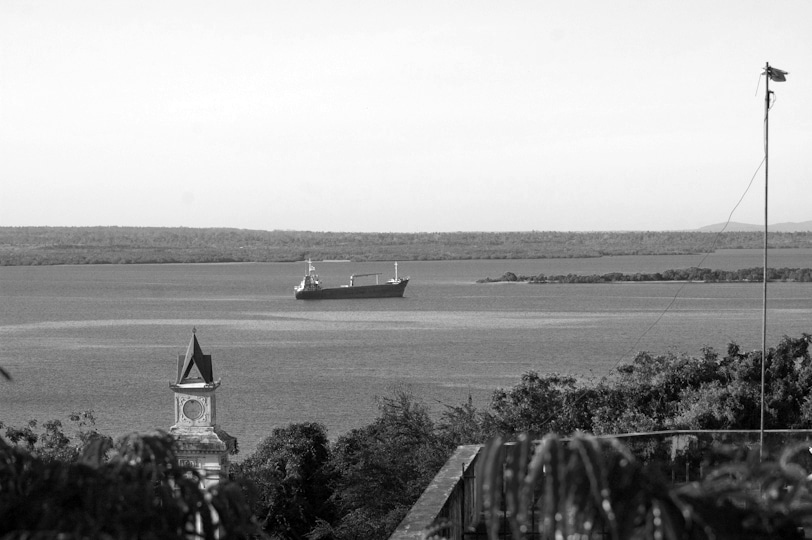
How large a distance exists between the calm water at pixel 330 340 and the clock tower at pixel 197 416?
13.0 meters

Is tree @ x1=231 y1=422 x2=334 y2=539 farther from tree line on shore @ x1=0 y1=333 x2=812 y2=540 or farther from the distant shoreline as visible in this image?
the distant shoreline

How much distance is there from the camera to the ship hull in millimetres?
105438

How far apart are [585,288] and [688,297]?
17.7 metres

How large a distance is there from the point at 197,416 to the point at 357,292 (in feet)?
317

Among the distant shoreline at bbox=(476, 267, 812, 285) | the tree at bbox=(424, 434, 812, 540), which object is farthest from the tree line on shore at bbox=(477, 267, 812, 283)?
the tree at bbox=(424, 434, 812, 540)

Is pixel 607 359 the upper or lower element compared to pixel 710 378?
lower

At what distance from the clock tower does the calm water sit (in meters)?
13.0

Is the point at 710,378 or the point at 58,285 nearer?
the point at 710,378

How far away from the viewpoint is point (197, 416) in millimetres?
12477

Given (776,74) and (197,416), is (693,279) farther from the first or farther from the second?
(776,74)

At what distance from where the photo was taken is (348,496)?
57.5 ft

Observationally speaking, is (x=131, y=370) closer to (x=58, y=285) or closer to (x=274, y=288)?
(x=274, y=288)

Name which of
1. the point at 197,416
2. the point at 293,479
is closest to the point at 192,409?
the point at 197,416

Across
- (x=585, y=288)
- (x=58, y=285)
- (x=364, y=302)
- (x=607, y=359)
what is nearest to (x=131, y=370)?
(x=607, y=359)
